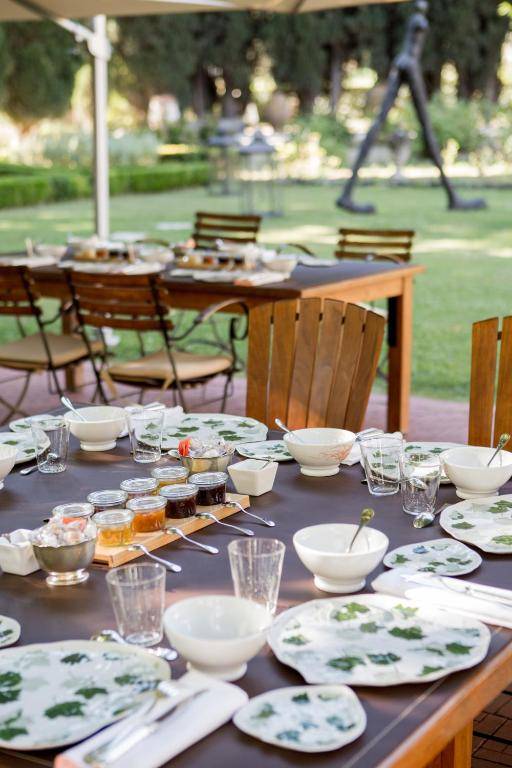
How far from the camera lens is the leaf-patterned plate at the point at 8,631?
173cm

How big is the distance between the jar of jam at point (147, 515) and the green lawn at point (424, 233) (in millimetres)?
5171

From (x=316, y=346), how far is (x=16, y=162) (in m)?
20.2

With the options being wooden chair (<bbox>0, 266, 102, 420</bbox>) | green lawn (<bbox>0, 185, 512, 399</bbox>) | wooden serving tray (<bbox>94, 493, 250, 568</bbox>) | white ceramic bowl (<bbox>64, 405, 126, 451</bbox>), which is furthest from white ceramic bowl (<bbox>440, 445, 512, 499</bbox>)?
green lawn (<bbox>0, 185, 512, 399</bbox>)

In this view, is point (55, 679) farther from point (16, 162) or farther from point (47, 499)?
point (16, 162)

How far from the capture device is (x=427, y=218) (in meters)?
16.2

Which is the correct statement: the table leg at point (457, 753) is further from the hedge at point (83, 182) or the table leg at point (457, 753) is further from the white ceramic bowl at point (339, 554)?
the hedge at point (83, 182)

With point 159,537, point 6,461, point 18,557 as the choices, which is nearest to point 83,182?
point 6,461

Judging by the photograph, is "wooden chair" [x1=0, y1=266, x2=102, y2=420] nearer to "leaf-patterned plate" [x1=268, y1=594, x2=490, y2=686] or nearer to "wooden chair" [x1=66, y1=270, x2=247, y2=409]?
"wooden chair" [x1=66, y1=270, x2=247, y2=409]

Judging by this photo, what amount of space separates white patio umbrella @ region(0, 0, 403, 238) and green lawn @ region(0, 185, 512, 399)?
7.90ft

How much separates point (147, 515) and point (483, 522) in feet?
2.08

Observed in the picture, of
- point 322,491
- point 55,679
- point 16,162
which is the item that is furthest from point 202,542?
point 16,162

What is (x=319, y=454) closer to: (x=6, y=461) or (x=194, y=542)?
(x=194, y=542)

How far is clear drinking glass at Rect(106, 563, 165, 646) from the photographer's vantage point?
1707 millimetres

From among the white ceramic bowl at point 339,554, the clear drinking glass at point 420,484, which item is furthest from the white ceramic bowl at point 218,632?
the clear drinking glass at point 420,484
